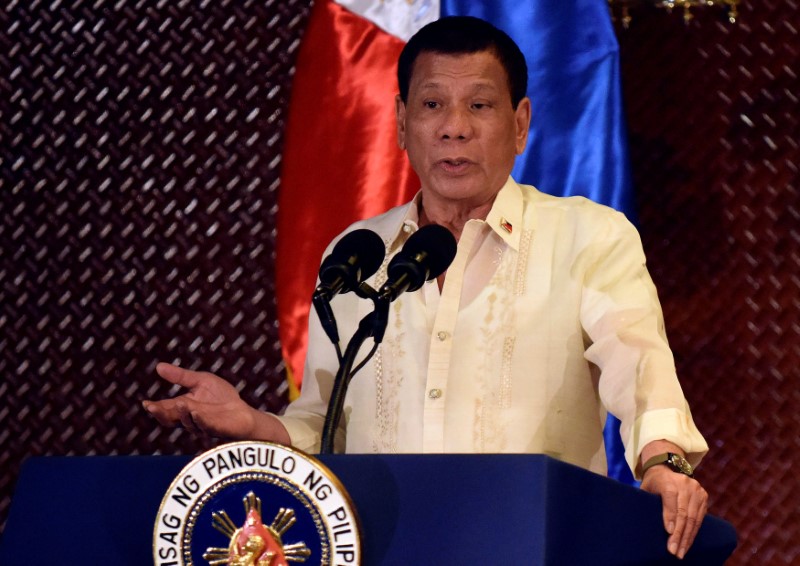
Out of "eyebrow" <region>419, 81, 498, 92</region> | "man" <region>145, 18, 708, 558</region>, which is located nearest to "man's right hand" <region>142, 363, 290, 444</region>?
"man" <region>145, 18, 708, 558</region>

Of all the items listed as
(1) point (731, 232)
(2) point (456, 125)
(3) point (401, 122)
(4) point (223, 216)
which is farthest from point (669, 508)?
(4) point (223, 216)

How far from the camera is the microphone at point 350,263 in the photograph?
1.21 meters

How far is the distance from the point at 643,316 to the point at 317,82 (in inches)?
47.5

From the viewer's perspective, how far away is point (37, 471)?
46.3 inches

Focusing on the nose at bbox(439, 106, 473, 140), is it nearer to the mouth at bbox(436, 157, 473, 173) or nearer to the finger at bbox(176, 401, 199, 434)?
the mouth at bbox(436, 157, 473, 173)

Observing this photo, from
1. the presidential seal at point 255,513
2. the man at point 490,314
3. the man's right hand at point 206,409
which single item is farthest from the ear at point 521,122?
the presidential seal at point 255,513

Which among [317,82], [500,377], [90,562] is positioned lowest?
[90,562]

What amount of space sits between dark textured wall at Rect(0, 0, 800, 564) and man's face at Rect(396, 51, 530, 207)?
754 millimetres

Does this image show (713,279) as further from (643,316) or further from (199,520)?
(199,520)

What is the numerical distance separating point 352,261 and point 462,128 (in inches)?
23.8

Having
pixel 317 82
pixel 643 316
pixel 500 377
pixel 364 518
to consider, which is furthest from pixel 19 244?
pixel 364 518

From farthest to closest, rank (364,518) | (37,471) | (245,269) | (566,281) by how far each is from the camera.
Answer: (245,269), (566,281), (37,471), (364,518)

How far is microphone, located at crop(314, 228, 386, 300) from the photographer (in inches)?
47.4

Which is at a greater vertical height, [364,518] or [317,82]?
[317,82]
